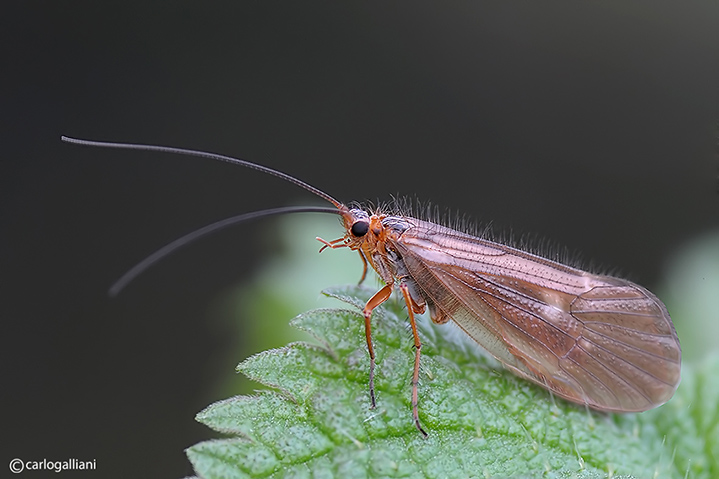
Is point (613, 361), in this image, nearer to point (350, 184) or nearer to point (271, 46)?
point (350, 184)

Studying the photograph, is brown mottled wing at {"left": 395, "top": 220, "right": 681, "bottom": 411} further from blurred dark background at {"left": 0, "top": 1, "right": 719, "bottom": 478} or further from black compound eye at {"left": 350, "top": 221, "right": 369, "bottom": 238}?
blurred dark background at {"left": 0, "top": 1, "right": 719, "bottom": 478}

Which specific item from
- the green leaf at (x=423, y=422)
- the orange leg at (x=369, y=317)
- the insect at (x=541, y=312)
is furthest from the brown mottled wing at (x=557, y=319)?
the orange leg at (x=369, y=317)

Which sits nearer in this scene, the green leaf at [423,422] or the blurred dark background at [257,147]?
the green leaf at [423,422]
